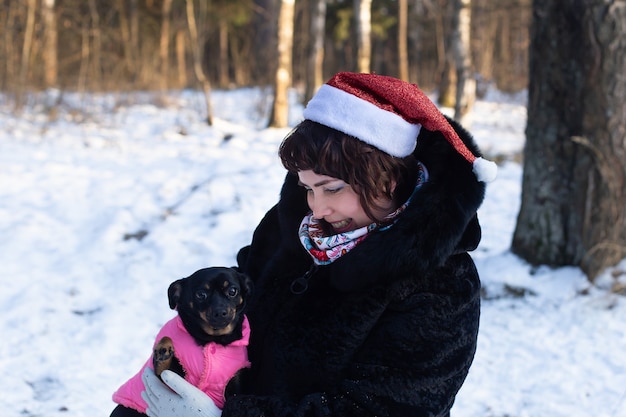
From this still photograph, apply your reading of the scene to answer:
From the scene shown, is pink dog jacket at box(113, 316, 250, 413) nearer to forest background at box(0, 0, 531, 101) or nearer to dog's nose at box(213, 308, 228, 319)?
dog's nose at box(213, 308, 228, 319)

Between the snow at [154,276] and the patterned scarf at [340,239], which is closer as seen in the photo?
the patterned scarf at [340,239]

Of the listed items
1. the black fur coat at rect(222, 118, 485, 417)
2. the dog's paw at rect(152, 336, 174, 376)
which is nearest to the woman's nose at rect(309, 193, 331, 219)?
the black fur coat at rect(222, 118, 485, 417)

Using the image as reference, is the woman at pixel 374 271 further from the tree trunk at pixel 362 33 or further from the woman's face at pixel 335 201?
the tree trunk at pixel 362 33

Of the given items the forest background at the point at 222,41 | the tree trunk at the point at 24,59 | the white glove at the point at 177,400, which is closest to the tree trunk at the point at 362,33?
the forest background at the point at 222,41

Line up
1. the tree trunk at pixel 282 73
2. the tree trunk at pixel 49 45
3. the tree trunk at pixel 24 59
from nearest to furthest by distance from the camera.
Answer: the tree trunk at pixel 282 73 → the tree trunk at pixel 24 59 → the tree trunk at pixel 49 45

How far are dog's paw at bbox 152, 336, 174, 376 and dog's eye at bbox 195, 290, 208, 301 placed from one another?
0.16m

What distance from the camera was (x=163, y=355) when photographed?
1965mm

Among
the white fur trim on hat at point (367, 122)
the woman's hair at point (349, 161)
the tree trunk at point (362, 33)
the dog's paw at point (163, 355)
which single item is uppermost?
the tree trunk at point (362, 33)

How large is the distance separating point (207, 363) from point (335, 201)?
2.22ft

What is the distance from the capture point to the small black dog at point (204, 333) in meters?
1.98

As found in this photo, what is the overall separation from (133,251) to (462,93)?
211 inches

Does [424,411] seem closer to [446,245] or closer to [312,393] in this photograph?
[312,393]

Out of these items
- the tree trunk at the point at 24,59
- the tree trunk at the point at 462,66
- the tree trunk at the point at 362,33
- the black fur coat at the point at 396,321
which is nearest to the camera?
the black fur coat at the point at 396,321

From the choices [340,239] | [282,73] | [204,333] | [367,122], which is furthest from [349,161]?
[282,73]
